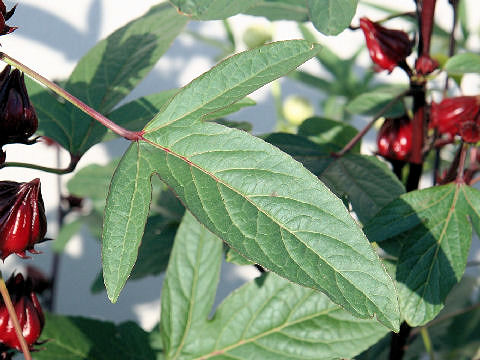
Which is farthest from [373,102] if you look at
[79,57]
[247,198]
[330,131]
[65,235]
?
[79,57]

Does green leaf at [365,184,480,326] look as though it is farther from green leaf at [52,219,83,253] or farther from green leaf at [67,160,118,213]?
green leaf at [52,219,83,253]

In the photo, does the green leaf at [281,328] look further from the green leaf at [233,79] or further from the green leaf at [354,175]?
the green leaf at [233,79]

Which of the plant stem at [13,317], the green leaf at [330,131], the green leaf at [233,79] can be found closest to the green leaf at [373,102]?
the green leaf at [330,131]

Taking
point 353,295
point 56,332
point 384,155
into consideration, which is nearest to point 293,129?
point 384,155

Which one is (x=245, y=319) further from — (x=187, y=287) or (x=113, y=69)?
(x=113, y=69)

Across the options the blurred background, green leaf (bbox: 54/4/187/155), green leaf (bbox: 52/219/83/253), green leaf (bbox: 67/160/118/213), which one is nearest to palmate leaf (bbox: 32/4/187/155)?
green leaf (bbox: 54/4/187/155)

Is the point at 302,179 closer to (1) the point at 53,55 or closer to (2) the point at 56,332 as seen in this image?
(2) the point at 56,332
